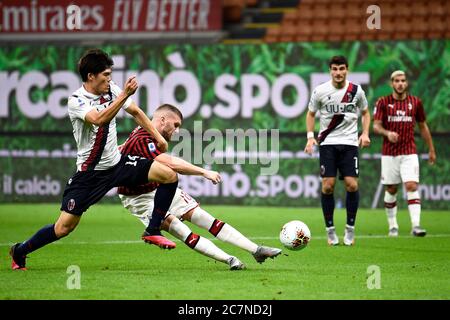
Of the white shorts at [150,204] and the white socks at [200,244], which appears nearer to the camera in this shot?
the white socks at [200,244]

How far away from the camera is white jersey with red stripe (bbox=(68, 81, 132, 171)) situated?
900cm

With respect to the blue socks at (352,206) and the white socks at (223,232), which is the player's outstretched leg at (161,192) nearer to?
the white socks at (223,232)

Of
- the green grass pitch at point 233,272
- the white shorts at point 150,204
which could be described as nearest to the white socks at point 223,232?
the white shorts at point 150,204

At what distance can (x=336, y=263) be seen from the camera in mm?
9938

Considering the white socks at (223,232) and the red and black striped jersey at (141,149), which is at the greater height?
the red and black striped jersey at (141,149)

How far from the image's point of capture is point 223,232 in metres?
9.16

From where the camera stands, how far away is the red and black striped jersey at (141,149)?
9.26 meters

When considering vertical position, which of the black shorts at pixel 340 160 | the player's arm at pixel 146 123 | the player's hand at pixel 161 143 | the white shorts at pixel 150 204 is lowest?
the white shorts at pixel 150 204

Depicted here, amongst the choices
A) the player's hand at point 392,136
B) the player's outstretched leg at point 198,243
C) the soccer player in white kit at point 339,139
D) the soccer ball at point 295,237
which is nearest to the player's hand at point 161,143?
the player's outstretched leg at point 198,243

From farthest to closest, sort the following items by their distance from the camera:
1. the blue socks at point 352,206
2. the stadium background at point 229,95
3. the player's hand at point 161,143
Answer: the stadium background at point 229,95 → the blue socks at point 352,206 → the player's hand at point 161,143

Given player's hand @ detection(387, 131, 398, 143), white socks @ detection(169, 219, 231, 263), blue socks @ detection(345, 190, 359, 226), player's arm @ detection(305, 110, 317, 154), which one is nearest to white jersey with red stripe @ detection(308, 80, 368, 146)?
player's arm @ detection(305, 110, 317, 154)

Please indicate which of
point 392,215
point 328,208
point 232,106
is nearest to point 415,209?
point 392,215

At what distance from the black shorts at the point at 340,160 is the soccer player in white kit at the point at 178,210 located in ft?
9.61

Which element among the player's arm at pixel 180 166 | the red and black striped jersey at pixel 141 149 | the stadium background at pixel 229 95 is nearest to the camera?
the player's arm at pixel 180 166
